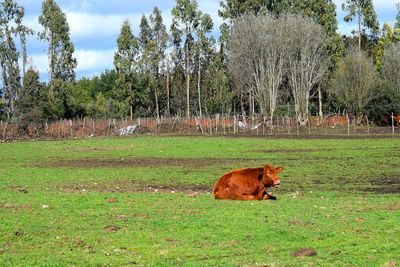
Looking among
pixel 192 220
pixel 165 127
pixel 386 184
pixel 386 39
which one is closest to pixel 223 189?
pixel 192 220

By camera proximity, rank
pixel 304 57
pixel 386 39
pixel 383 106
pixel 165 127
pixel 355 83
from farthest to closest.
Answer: pixel 386 39, pixel 304 57, pixel 355 83, pixel 383 106, pixel 165 127

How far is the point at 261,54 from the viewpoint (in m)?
75.2

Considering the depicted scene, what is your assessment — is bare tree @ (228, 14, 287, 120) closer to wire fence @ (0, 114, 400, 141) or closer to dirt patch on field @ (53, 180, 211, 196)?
wire fence @ (0, 114, 400, 141)

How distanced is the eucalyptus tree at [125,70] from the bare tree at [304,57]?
846 inches

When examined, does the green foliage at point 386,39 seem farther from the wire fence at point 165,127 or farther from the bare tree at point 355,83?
the wire fence at point 165,127

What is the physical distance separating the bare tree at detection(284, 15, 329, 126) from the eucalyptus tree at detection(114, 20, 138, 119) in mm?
21478

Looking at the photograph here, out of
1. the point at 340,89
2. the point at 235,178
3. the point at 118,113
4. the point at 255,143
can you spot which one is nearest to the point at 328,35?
the point at 340,89

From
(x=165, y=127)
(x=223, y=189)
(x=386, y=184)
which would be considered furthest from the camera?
(x=165, y=127)

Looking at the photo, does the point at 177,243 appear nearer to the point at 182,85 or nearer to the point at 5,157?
the point at 5,157

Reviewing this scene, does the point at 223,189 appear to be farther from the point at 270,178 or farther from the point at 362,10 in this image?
the point at 362,10

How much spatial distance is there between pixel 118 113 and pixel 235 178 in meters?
71.3

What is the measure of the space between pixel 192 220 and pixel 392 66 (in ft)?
239

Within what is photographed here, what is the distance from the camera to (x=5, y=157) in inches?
A: 1455

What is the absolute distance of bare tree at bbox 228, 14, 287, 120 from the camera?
74.6m
